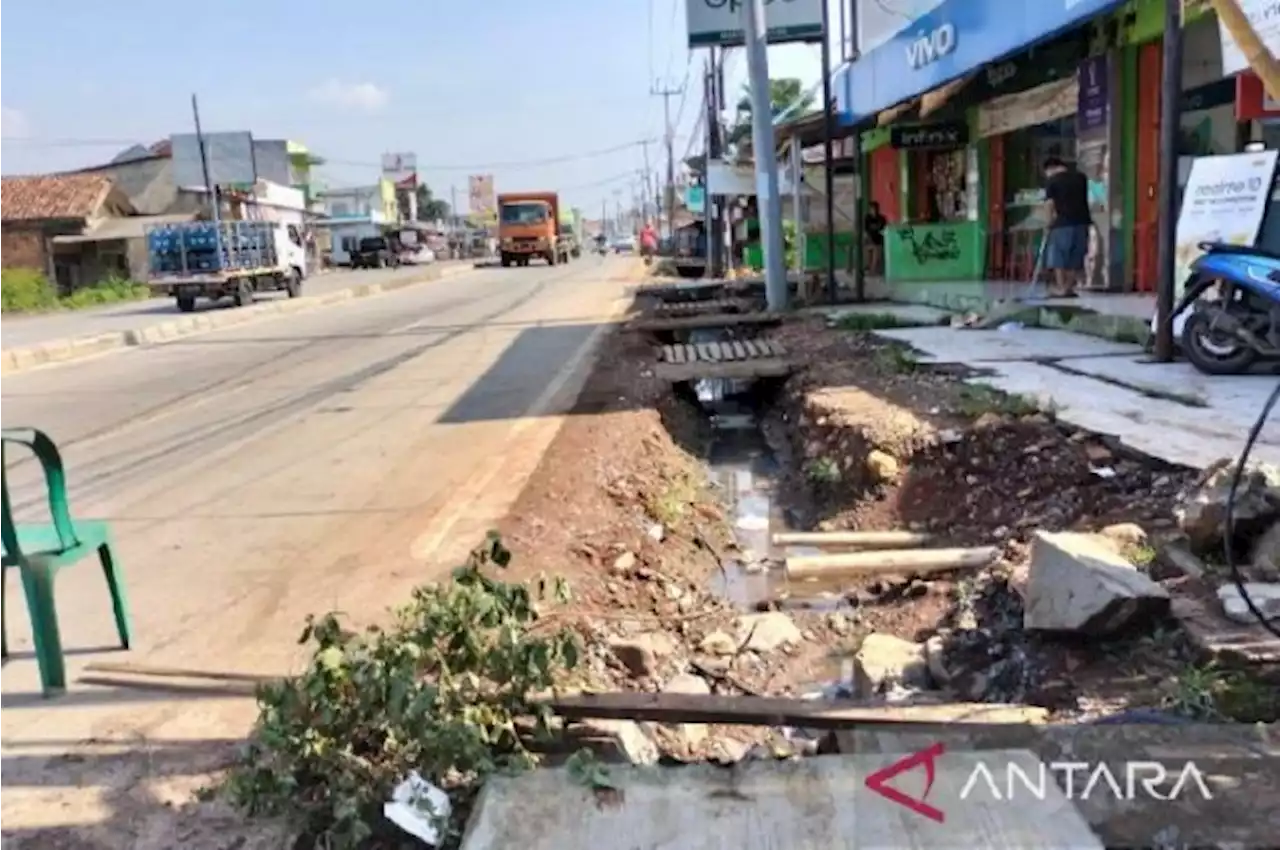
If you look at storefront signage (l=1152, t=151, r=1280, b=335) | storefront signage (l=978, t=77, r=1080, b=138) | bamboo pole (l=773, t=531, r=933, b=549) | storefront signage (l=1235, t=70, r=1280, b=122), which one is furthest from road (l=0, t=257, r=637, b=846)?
storefront signage (l=978, t=77, r=1080, b=138)

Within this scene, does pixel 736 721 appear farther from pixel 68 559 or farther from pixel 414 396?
pixel 414 396

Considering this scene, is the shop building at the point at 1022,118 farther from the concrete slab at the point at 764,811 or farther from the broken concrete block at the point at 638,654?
the concrete slab at the point at 764,811

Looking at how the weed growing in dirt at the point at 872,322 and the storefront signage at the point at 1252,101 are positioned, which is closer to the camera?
the storefront signage at the point at 1252,101

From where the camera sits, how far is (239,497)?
7312mm

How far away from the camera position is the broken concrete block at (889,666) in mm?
4375

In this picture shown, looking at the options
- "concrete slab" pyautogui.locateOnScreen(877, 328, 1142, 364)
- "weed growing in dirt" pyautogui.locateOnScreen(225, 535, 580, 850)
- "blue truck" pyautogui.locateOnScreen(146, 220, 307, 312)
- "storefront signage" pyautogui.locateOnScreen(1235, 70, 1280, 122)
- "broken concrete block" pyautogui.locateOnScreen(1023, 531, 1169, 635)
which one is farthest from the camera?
"blue truck" pyautogui.locateOnScreen(146, 220, 307, 312)

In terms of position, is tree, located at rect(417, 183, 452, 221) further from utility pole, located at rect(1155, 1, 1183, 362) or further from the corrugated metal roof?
utility pole, located at rect(1155, 1, 1183, 362)

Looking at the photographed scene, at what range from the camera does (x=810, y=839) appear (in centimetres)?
251

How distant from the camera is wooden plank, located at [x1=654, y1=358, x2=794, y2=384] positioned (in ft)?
38.4

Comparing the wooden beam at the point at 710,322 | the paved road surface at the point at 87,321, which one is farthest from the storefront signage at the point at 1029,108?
the paved road surface at the point at 87,321

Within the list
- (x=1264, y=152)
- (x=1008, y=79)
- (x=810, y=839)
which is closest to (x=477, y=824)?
(x=810, y=839)

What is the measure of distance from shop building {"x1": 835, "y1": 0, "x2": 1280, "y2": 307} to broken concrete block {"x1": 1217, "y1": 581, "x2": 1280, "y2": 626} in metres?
7.52

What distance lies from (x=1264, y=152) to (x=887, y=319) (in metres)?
5.76

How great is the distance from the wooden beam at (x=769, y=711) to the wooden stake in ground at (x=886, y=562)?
2372mm
